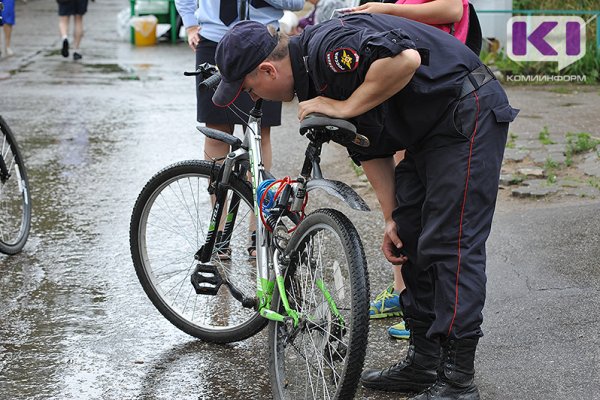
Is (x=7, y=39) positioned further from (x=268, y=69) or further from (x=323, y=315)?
(x=323, y=315)

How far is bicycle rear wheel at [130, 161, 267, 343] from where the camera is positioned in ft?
14.5

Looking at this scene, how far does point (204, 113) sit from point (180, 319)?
1.35 meters

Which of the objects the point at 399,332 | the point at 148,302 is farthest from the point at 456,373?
the point at 148,302

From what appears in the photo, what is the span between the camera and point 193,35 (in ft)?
18.4

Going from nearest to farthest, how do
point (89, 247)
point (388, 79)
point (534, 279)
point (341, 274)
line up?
point (388, 79)
point (341, 274)
point (534, 279)
point (89, 247)

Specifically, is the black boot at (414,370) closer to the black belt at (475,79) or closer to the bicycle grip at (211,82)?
the black belt at (475,79)

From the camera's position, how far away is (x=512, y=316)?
4684 millimetres

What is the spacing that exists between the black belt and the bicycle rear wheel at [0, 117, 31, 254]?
10.6 feet

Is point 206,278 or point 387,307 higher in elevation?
point 206,278


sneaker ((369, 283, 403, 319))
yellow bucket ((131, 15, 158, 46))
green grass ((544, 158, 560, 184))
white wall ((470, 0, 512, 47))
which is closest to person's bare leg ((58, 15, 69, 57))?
yellow bucket ((131, 15, 158, 46))

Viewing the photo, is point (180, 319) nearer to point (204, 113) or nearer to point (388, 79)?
point (204, 113)

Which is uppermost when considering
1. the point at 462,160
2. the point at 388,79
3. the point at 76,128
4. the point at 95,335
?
the point at 388,79

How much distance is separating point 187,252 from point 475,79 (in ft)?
6.56

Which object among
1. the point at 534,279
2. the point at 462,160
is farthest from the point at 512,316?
the point at 462,160
